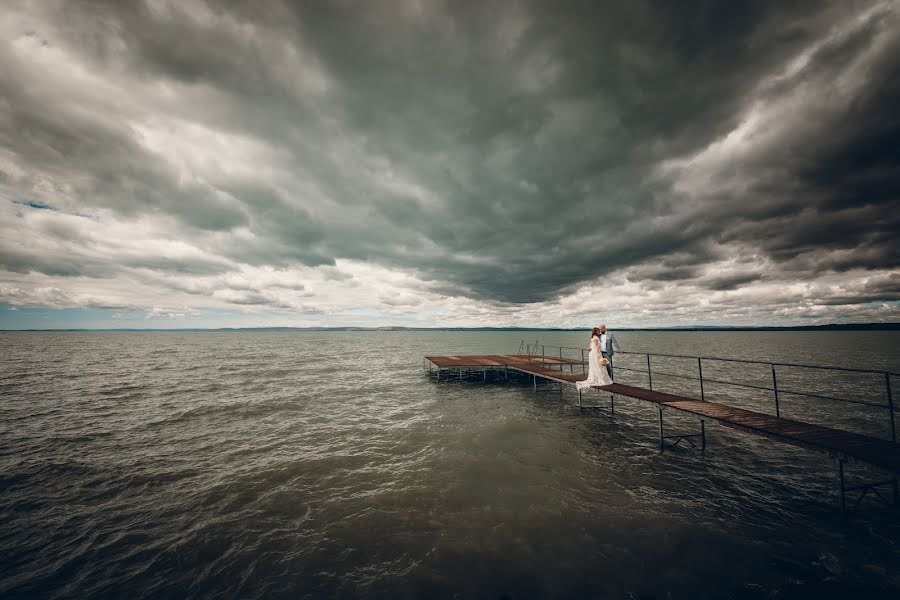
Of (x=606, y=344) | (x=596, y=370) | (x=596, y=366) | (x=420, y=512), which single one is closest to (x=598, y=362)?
(x=596, y=366)

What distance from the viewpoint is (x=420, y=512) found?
8.02m

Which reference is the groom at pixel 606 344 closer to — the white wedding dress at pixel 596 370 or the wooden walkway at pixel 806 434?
the white wedding dress at pixel 596 370

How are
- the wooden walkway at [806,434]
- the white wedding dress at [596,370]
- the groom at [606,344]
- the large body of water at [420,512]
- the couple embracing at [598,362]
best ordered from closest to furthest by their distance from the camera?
the large body of water at [420,512]
the wooden walkway at [806,434]
the couple embracing at [598,362]
the white wedding dress at [596,370]
the groom at [606,344]

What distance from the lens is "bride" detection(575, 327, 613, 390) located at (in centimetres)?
1312

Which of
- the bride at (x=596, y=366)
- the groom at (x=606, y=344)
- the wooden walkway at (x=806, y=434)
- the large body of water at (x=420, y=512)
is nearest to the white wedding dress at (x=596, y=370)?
the bride at (x=596, y=366)

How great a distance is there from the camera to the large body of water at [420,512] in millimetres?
5883

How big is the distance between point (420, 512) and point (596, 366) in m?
9.18

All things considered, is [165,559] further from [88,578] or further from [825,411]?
[825,411]

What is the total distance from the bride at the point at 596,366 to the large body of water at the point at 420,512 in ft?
7.50

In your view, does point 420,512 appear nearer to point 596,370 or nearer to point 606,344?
point 596,370

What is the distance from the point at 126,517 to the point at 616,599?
36.3 ft

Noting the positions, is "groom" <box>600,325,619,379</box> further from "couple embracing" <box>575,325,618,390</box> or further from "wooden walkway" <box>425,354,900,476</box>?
"wooden walkway" <box>425,354,900,476</box>

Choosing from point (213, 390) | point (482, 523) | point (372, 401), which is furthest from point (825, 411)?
point (213, 390)

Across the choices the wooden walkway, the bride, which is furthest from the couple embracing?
the wooden walkway
